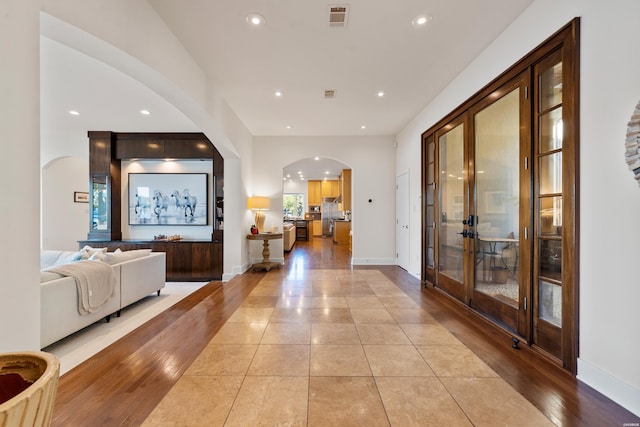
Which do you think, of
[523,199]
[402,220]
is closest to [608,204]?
[523,199]

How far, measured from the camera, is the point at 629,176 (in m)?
1.68

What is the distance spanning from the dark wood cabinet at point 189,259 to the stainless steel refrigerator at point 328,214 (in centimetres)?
840

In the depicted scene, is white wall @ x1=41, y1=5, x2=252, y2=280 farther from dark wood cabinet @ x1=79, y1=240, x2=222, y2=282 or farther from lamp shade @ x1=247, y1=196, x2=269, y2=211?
dark wood cabinet @ x1=79, y1=240, x2=222, y2=282

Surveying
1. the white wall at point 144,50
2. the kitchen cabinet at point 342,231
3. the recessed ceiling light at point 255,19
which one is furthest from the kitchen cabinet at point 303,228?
the recessed ceiling light at point 255,19

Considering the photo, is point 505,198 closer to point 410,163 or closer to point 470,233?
point 470,233

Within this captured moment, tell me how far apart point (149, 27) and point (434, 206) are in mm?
4134

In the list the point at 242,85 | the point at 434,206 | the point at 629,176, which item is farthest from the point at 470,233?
the point at 242,85

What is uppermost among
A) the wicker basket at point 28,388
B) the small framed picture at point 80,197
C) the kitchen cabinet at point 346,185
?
the kitchen cabinet at point 346,185

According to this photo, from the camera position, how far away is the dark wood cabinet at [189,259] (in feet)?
18.0

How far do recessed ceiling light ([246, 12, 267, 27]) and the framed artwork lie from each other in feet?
13.2

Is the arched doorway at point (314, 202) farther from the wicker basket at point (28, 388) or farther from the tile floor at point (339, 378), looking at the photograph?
the wicker basket at point (28, 388)

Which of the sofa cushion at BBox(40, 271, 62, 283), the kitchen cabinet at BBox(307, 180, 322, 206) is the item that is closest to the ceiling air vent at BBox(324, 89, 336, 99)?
the sofa cushion at BBox(40, 271, 62, 283)

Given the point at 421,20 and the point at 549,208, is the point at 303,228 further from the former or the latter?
the point at 549,208

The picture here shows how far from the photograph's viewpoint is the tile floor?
5.36 ft
